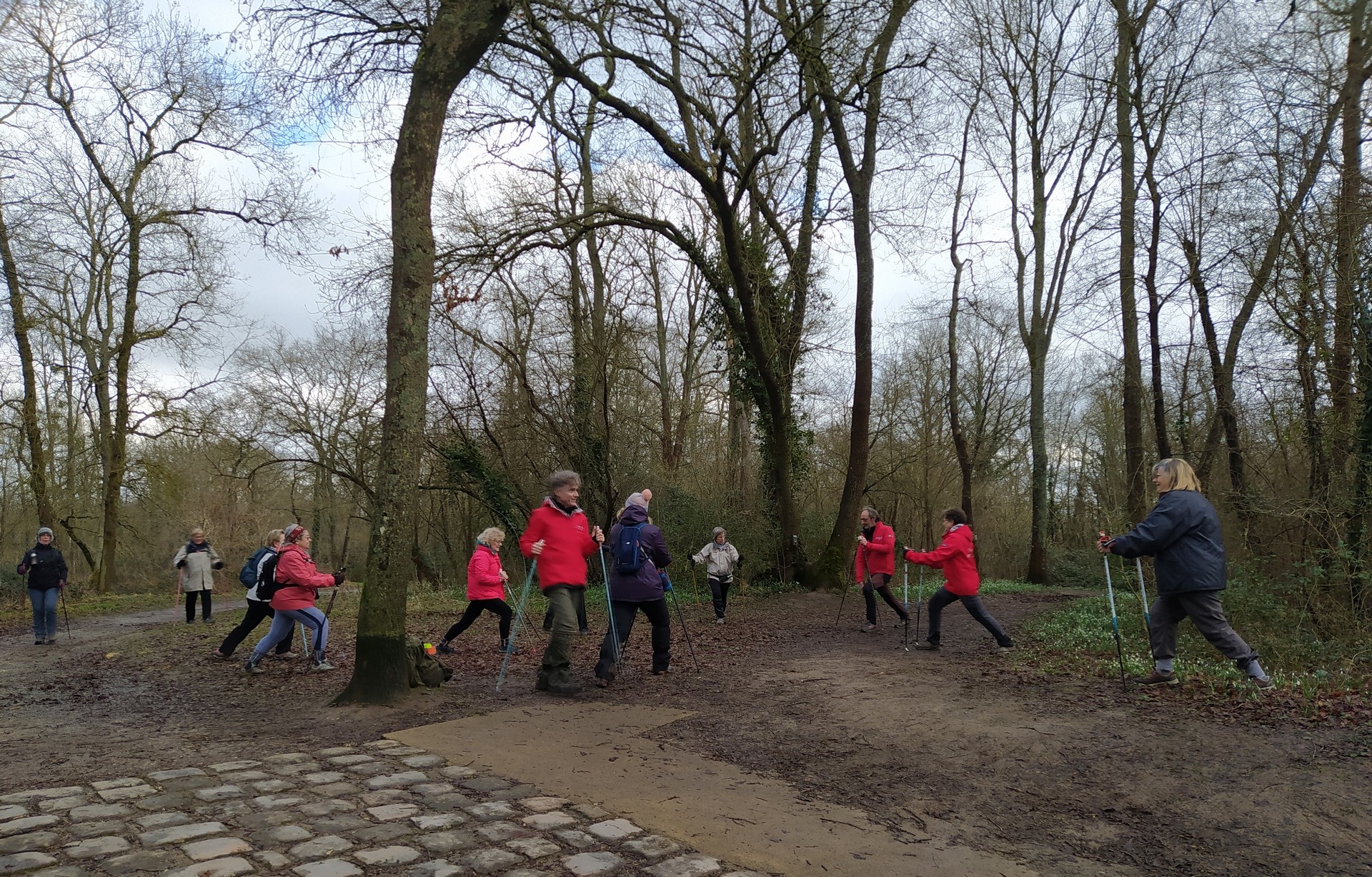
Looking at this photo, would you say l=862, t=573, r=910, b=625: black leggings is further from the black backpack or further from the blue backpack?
the black backpack

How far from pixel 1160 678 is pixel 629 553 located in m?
4.82

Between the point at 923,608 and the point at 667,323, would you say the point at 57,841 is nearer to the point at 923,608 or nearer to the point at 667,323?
the point at 923,608

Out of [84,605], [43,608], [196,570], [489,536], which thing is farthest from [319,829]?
[84,605]

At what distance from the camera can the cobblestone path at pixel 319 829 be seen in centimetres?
384

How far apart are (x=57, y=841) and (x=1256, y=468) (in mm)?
13178

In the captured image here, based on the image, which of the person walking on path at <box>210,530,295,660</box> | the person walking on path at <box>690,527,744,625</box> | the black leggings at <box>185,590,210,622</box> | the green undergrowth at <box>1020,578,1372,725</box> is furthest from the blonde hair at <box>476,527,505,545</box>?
the black leggings at <box>185,590,210,622</box>

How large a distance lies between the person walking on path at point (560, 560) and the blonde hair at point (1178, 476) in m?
4.90

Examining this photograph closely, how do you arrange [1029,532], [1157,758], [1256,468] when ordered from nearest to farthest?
[1157,758], [1256,468], [1029,532]

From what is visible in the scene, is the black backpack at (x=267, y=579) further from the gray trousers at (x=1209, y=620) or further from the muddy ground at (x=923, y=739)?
the gray trousers at (x=1209, y=620)

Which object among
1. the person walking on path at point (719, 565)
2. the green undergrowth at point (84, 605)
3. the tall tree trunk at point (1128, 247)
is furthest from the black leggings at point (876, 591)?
the green undergrowth at point (84, 605)

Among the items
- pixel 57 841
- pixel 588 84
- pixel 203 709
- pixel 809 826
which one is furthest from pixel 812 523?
pixel 57 841

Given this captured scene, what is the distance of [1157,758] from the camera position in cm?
542

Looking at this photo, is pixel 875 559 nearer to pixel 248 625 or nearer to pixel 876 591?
pixel 876 591

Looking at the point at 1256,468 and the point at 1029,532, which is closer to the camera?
the point at 1256,468
